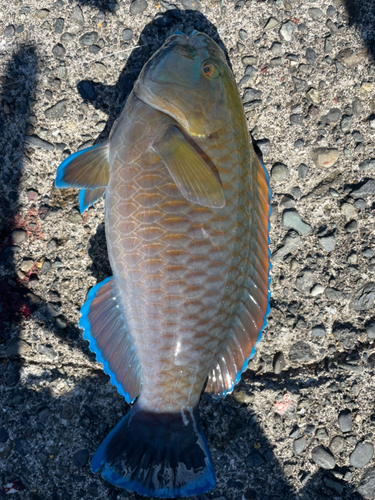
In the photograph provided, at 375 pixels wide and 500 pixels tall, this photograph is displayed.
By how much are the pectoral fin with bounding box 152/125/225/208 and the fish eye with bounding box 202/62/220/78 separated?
0.45 metres

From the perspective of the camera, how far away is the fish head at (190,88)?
201 centimetres

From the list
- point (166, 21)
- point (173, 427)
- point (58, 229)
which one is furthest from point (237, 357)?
point (166, 21)

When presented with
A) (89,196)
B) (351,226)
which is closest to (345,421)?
(351,226)

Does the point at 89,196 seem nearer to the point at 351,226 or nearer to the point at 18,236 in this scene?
the point at 18,236

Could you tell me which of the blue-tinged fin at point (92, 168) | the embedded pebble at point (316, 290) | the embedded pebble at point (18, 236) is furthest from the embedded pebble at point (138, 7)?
the embedded pebble at point (316, 290)

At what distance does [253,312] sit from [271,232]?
709mm

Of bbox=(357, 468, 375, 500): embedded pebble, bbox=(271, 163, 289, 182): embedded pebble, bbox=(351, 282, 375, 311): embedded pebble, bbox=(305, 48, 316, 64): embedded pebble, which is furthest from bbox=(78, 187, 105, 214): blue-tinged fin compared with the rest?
bbox=(357, 468, 375, 500): embedded pebble

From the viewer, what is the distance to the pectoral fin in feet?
6.06

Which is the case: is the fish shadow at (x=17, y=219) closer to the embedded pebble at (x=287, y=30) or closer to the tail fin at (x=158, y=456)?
the tail fin at (x=158, y=456)

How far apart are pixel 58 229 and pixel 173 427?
4.90ft

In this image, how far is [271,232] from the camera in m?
2.65

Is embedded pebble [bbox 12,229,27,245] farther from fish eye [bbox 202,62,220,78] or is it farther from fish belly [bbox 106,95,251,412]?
fish eye [bbox 202,62,220,78]

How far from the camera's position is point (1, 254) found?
263cm

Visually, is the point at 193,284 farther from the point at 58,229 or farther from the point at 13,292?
the point at 13,292
